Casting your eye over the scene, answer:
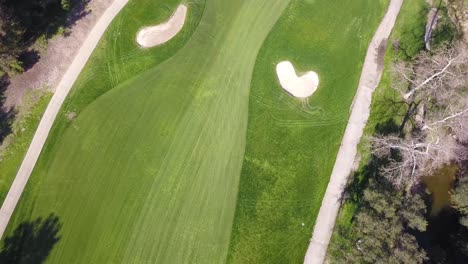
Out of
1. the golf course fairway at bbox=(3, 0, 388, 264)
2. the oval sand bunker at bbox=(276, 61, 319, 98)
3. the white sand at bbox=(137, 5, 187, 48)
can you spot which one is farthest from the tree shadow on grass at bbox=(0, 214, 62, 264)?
the oval sand bunker at bbox=(276, 61, 319, 98)

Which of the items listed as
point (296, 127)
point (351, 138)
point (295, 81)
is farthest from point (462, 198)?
point (295, 81)

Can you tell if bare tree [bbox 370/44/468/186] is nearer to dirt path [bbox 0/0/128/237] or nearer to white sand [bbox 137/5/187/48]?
white sand [bbox 137/5/187/48]

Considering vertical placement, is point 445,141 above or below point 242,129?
below

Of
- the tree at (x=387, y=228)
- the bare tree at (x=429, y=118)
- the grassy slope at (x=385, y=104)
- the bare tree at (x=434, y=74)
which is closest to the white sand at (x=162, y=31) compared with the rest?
the grassy slope at (x=385, y=104)

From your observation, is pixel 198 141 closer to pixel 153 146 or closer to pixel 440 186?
pixel 153 146

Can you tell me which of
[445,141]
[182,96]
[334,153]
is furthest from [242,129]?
[445,141]

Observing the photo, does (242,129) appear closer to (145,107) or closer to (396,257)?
(145,107)
